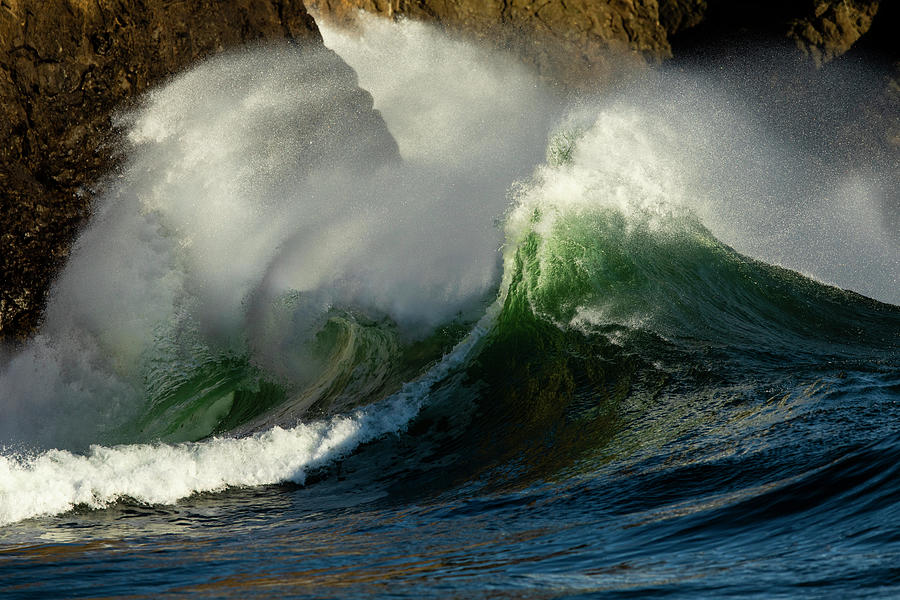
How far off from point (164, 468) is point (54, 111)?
6410 mm

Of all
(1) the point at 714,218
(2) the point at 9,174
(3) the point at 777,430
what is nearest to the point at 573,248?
(3) the point at 777,430

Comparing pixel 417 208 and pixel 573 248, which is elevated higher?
pixel 417 208

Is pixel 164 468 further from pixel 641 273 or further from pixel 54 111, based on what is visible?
pixel 54 111

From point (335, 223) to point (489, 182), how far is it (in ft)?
6.11

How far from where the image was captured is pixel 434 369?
23.0ft

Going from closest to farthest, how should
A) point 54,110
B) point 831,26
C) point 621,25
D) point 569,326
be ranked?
point 569,326 < point 54,110 < point 831,26 < point 621,25

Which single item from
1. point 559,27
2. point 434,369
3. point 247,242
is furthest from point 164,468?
point 559,27

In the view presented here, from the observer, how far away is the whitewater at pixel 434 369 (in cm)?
355

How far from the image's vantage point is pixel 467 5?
17.6m

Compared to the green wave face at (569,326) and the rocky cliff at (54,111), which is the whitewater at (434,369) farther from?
the rocky cliff at (54,111)

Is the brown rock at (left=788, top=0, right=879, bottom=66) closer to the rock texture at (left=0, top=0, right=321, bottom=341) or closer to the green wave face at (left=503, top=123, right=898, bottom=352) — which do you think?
the green wave face at (left=503, top=123, right=898, bottom=352)

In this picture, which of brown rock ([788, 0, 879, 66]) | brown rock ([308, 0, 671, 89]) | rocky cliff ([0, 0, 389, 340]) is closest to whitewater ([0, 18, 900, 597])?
rocky cliff ([0, 0, 389, 340])

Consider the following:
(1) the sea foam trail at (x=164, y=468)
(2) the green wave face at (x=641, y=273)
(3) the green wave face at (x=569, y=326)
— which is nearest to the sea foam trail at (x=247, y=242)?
(3) the green wave face at (x=569, y=326)

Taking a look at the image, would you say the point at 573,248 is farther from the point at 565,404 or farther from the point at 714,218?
the point at 714,218
